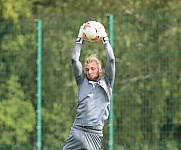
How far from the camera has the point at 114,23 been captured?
11609 mm

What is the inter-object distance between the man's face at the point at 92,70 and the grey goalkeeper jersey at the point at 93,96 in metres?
0.04

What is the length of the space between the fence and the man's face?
352 centimetres

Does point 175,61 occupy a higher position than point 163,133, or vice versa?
point 175,61

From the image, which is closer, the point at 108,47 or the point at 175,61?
the point at 108,47

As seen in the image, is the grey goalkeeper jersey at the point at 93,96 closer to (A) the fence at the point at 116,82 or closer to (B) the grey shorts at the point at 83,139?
(B) the grey shorts at the point at 83,139

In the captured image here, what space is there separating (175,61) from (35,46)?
2.06 meters

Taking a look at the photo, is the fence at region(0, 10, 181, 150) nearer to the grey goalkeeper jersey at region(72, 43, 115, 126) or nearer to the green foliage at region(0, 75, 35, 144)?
the green foliage at region(0, 75, 35, 144)

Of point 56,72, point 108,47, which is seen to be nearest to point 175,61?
point 56,72

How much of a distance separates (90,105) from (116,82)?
149 inches

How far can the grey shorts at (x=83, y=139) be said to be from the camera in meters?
7.96

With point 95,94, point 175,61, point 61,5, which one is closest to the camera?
point 95,94

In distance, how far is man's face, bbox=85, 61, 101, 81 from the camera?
802 centimetres

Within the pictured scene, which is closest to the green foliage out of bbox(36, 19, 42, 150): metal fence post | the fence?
Result: the fence

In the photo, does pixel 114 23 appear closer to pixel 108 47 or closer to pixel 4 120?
pixel 4 120
